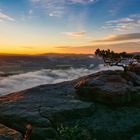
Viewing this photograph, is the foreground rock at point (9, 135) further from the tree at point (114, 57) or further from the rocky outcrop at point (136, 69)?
the rocky outcrop at point (136, 69)

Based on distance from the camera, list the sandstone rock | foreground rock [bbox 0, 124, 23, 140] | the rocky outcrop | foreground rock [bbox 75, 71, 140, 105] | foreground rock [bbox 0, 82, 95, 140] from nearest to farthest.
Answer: foreground rock [bbox 0, 124, 23, 140] < the sandstone rock < foreground rock [bbox 0, 82, 95, 140] < foreground rock [bbox 75, 71, 140, 105] < the rocky outcrop

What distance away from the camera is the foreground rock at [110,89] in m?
24.4

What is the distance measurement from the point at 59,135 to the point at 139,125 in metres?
7.73

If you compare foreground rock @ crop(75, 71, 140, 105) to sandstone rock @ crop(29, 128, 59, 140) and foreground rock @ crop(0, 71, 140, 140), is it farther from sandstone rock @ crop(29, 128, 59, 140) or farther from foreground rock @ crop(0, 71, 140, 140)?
sandstone rock @ crop(29, 128, 59, 140)

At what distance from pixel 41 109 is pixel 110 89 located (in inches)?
245

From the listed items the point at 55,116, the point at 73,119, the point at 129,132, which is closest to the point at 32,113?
the point at 55,116

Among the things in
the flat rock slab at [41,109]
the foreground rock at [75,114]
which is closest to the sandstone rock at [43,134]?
the foreground rock at [75,114]

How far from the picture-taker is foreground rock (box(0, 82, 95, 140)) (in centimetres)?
2156

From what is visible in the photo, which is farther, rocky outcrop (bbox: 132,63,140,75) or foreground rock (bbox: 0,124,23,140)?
rocky outcrop (bbox: 132,63,140,75)

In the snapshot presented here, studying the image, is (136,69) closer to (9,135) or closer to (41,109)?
(41,109)

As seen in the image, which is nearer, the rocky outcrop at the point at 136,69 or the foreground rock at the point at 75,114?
the foreground rock at the point at 75,114

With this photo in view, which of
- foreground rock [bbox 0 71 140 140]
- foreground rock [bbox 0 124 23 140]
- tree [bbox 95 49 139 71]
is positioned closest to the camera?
foreground rock [bbox 0 124 23 140]

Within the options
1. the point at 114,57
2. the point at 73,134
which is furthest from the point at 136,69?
the point at 73,134

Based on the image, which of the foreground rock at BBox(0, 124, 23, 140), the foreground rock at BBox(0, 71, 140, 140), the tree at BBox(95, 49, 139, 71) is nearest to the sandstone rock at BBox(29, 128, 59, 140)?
the foreground rock at BBox(0, 71, 140, 140)
